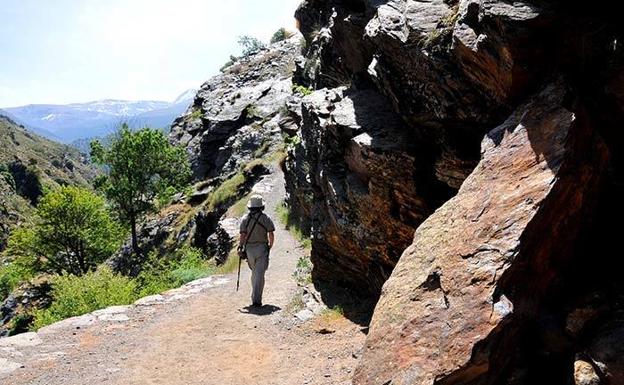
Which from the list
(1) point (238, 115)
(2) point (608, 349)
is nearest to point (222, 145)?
(1) point (238, 115)

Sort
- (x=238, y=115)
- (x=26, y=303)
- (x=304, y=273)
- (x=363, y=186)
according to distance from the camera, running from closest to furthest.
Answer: (x=363, y=186) < (x=304, y=273) < (x=26, y=303) < (x=238, y=115)

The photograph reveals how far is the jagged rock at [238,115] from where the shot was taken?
4922 centimetres

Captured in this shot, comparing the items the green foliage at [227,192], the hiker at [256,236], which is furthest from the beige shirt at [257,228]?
the green foliage at [227,192]

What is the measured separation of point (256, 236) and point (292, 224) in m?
13.1

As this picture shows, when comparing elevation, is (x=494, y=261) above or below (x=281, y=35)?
below

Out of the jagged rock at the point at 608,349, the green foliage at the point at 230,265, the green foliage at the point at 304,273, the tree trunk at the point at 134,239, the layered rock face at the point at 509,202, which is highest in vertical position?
the layered rock face at the point at 509,202

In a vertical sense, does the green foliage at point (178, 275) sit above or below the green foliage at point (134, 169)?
below

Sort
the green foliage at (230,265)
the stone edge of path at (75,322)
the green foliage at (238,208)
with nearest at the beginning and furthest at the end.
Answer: the stone edge of path at (75,322), the green foliage at (230,265), the green foliage at (238,208)

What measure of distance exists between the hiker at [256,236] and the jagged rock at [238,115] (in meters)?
28.7

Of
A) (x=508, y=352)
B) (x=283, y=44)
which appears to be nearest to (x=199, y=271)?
(x=508, y=352)

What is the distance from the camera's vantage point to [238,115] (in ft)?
182

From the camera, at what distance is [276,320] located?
12188mm

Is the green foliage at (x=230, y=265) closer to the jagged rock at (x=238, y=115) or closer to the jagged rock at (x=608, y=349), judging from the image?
the jagged rock at (x=608, y=349)

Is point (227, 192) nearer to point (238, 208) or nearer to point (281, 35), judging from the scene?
point (238, 208)
